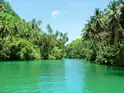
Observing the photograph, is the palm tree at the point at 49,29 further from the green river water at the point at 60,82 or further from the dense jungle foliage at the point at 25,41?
the green river water at the point at 60,82

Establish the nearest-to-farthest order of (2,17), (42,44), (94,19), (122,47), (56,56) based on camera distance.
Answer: (122,47) → (94,19) → (2,17) → (42,44) → (56,56)

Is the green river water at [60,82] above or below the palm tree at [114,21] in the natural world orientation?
below

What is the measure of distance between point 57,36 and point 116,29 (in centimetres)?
6302

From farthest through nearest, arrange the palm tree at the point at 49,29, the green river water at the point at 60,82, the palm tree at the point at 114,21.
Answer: the palm tree at the point at 49,29
the palm tree at the point at 114,21
the green river water at the point at 60,82

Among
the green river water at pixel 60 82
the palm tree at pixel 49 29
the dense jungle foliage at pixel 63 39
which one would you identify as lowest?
the green river water at pixel 60 82

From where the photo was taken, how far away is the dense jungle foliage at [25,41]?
69938 millimetres

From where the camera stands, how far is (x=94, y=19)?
204 feet

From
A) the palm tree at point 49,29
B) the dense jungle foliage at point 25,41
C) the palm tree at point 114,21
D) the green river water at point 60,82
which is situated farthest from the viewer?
the palm tree at point 49,29

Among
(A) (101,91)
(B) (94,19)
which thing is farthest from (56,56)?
(A) (101,91)

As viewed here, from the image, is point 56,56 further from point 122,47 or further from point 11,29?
point 122,47

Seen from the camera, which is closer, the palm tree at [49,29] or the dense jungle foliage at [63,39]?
the dense jungle foliage at [63,39]

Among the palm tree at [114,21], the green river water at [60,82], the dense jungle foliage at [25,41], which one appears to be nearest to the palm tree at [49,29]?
the dense jungle foliage at [25,41]

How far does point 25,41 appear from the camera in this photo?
75812mm

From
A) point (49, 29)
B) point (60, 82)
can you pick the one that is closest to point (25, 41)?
point (49, 29)
